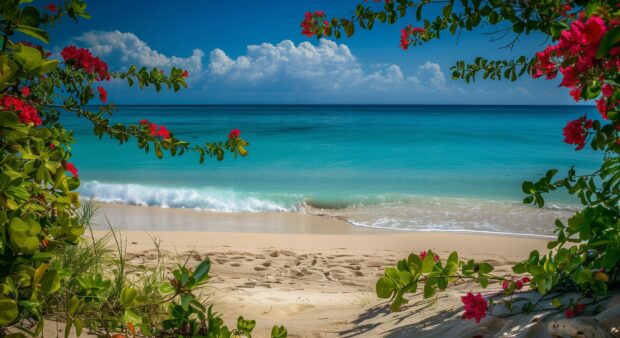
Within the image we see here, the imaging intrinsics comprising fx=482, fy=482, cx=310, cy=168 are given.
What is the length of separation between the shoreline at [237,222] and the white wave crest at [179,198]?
482mm

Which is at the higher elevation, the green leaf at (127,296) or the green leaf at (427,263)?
the green leaf at (427,263)

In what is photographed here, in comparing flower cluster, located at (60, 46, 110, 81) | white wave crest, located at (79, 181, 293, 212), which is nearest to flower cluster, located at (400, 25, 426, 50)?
flower cluster, located at (60, 46, 110, 81)

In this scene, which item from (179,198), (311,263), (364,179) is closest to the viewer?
(311,263)

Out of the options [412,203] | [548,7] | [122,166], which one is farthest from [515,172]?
[548,7]

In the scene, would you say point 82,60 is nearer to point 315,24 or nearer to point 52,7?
point 52,7

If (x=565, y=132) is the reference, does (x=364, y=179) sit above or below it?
below

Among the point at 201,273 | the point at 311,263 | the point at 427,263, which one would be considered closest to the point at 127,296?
the point at 201,273

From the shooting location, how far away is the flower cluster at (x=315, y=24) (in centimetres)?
241

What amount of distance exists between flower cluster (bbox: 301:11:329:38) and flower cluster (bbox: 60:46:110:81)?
55.1 inches

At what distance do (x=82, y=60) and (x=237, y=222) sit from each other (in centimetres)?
546

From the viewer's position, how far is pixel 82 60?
2.94 meters

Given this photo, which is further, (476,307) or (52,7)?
(52,7)

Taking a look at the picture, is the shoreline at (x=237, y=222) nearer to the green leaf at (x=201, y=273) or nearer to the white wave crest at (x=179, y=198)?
the white wave crest at (x=179, y=198)

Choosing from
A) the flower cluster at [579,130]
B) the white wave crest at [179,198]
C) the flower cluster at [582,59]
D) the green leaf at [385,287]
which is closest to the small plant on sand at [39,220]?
the green leaf at [385,287]
